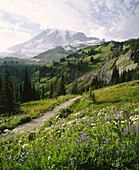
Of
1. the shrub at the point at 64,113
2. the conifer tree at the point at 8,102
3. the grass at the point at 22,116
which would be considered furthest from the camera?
the conifer tree at the point at 8,102

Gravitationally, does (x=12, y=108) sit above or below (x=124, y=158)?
below

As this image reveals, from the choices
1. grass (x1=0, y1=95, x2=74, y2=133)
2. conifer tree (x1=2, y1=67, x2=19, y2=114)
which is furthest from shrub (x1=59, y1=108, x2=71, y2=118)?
conifer tree (x1=2, y1=67, x2=19, y2=114)

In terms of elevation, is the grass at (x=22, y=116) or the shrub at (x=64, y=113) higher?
the shrub at (x=64, y=113)

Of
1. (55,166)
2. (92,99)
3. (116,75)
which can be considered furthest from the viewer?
(116,75)

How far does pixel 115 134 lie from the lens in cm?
387

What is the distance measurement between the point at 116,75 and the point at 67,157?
10775 cm

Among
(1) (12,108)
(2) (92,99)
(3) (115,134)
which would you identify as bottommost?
(1) (12,108)

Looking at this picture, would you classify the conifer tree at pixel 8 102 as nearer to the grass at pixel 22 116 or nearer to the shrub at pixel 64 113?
the grass at pixel 22 116

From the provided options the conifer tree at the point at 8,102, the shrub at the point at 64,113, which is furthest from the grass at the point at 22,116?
the shrub at the point at 64,113

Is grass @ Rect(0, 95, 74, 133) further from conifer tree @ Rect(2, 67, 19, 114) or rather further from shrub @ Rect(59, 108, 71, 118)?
shrub @ Rect(59, 108, 71, 118)

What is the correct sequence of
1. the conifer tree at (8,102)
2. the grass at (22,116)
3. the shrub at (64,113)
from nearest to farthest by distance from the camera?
1. the grass at (22,116)
2. the shrub at (64,113)
3. the conifer tree at (8,102)

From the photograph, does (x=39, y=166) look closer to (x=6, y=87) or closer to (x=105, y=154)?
(x=105, y=154)

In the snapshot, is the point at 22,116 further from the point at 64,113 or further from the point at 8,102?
the point at 8,102

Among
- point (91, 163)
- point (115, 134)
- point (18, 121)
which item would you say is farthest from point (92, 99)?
point (91, 163)
